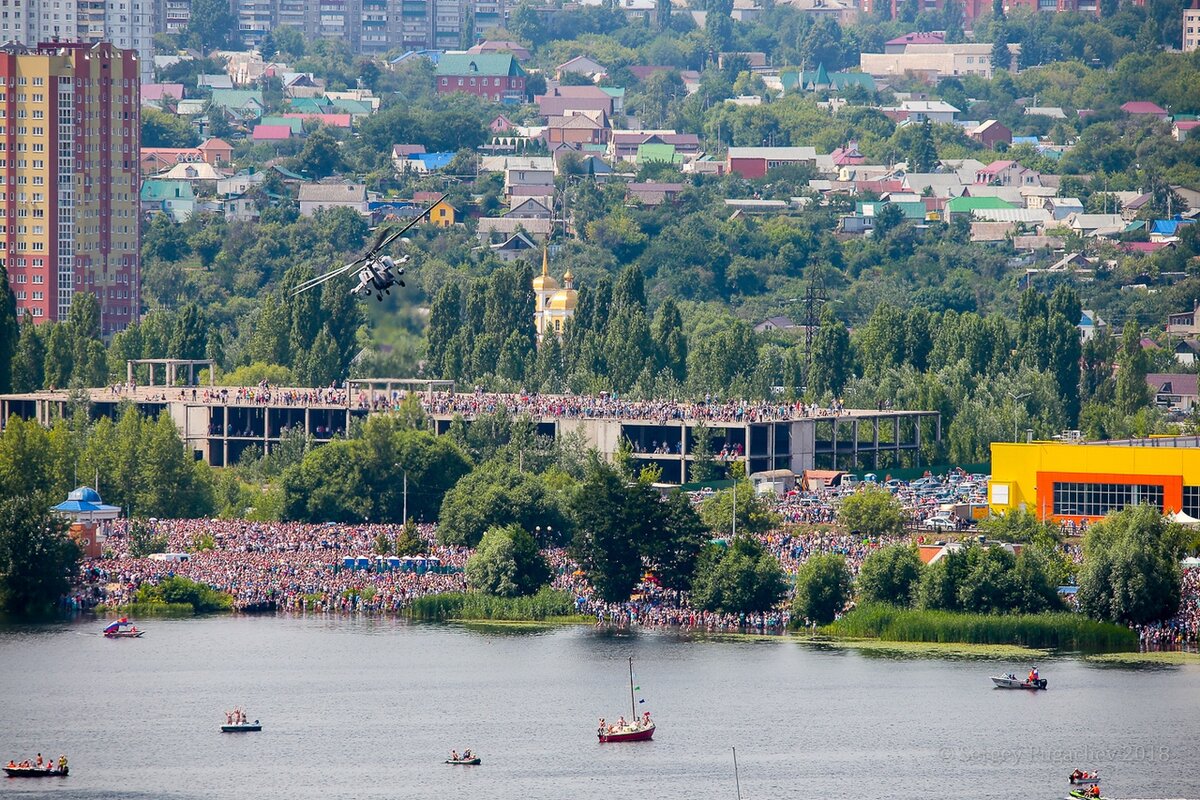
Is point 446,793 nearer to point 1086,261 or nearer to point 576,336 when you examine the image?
point 576,336

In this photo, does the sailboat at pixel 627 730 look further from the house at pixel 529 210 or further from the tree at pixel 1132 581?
the house at pixel 529 210

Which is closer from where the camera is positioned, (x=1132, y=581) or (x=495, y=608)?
(x=1132, y=581)

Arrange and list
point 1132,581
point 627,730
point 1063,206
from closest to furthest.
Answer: point 627,730 < point 1132,581 < point 1063,206

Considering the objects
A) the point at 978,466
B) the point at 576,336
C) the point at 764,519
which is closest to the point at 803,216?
the point at 576,336

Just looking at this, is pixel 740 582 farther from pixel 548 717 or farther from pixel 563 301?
pixel 563 301

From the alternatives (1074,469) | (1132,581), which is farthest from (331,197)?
(1132,581)

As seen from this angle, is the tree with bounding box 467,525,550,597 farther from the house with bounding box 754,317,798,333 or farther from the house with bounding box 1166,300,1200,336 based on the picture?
the house with bounding box 1166,300,1200,336
